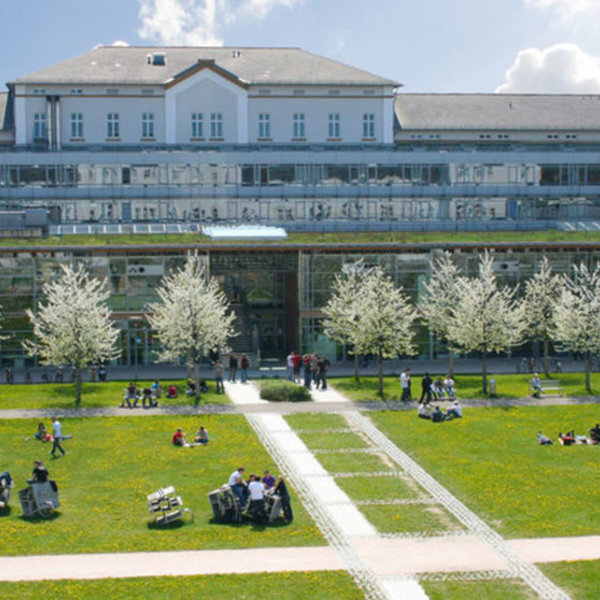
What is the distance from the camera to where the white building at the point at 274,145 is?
67.9 m

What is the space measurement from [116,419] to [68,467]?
294 inches

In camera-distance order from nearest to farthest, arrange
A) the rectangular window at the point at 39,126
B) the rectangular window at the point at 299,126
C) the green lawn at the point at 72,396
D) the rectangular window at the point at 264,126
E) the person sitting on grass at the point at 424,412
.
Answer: the person sitting on grass at the point at 424,412, the green lawn at the point at 72,396, the rectangular window at the point at 39,126, the rectangular window at the point at 264,126, the rectangular window at the point at 299,126

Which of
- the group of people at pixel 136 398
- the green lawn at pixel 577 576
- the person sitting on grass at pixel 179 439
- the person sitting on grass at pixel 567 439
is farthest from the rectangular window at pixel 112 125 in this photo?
the green lawn at pixel 577 576

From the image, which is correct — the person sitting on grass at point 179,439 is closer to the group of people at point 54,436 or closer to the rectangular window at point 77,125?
the group of people at point 54,436

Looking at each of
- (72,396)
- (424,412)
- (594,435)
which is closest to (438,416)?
(424,412)

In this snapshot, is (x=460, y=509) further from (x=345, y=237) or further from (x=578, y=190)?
(x=578, y=190)

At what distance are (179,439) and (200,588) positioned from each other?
41.8ft

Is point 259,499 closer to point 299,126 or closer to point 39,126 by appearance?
point 299,126

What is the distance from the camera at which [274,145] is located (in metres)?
74.4

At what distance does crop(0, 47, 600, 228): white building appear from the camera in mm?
67938

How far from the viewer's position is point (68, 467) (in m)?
28.9

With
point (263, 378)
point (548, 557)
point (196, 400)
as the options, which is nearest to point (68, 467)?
point (196, 400)

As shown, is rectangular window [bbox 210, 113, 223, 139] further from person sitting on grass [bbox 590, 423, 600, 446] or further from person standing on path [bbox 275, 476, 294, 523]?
person standing on path [bbox 275, 476, 294, 523]

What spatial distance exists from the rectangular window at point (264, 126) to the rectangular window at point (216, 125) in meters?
3.17
